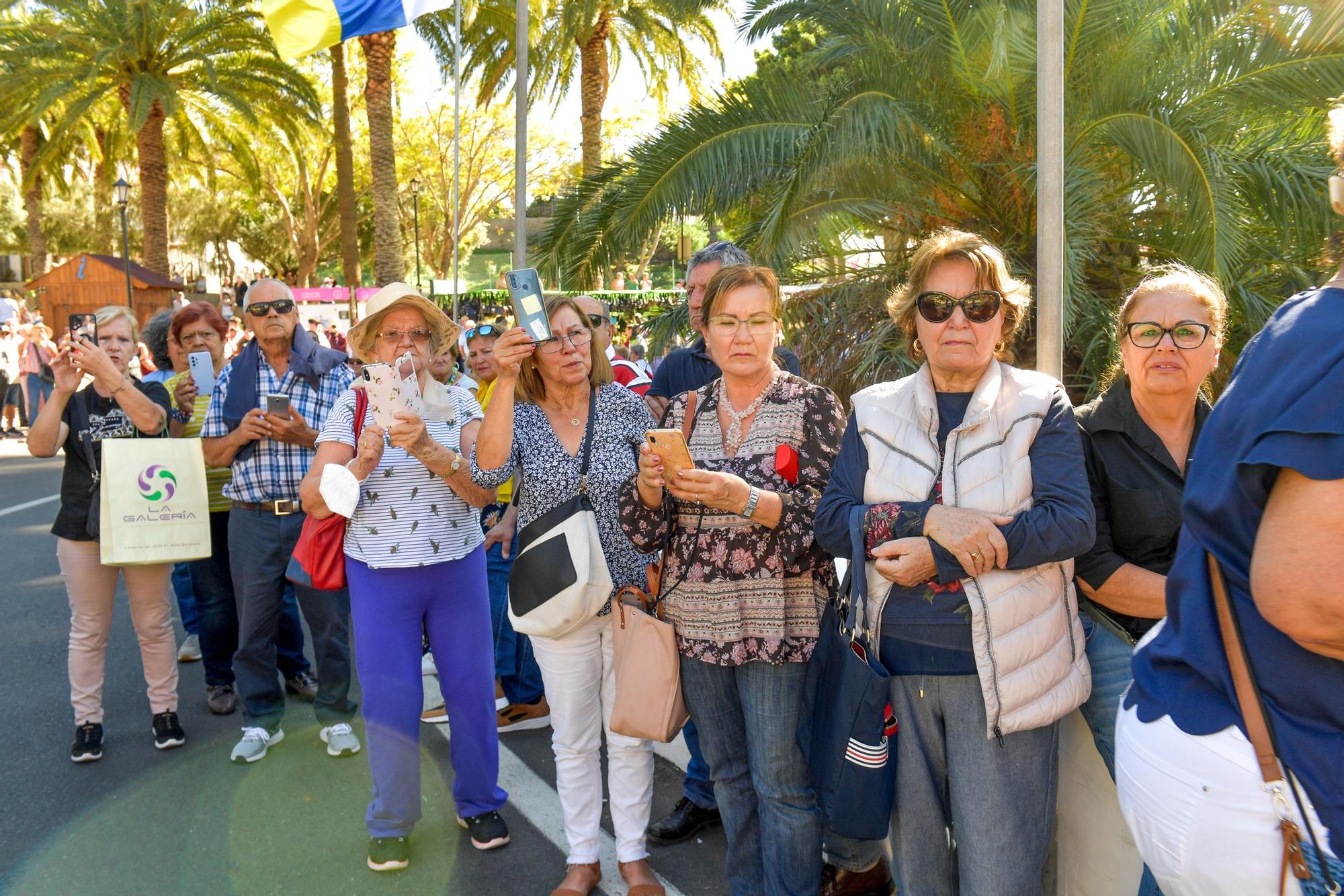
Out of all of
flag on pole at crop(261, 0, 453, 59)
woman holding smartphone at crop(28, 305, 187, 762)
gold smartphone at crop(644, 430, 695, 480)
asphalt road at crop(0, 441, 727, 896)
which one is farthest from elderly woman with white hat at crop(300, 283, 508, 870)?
flag on pole at crop(261, 0, 453, 59)

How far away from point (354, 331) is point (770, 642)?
2.01 m

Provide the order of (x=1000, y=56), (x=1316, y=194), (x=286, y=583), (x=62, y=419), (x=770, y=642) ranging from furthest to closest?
(x=1316, y=194), (x=1000, y=56), (x=286, y=583), (x=62, y=419), (x=770, y=642)

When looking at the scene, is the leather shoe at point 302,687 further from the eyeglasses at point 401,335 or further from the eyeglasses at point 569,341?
the eyeglasses at point 569,341

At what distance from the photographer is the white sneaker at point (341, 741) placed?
4605 millimetres

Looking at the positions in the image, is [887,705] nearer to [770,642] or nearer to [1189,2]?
[770,642]

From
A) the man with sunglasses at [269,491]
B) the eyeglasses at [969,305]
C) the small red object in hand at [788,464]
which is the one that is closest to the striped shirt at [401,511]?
the man with sunglasses at [269,491]

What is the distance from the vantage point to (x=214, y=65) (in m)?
20.4

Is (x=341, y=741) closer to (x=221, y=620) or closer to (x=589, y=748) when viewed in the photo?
(x=221, y=620)

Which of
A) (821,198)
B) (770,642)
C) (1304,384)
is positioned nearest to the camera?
(1304,384)

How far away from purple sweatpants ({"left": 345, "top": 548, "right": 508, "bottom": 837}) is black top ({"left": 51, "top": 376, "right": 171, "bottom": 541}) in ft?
5.40

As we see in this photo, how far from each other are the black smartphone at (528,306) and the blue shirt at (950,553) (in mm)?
1153

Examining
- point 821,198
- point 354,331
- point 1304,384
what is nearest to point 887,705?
point 1304,384

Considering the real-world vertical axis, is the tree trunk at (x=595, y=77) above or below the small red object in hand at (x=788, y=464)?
above

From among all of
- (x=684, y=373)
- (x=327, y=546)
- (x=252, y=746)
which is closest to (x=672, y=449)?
(x=327, y=546)
